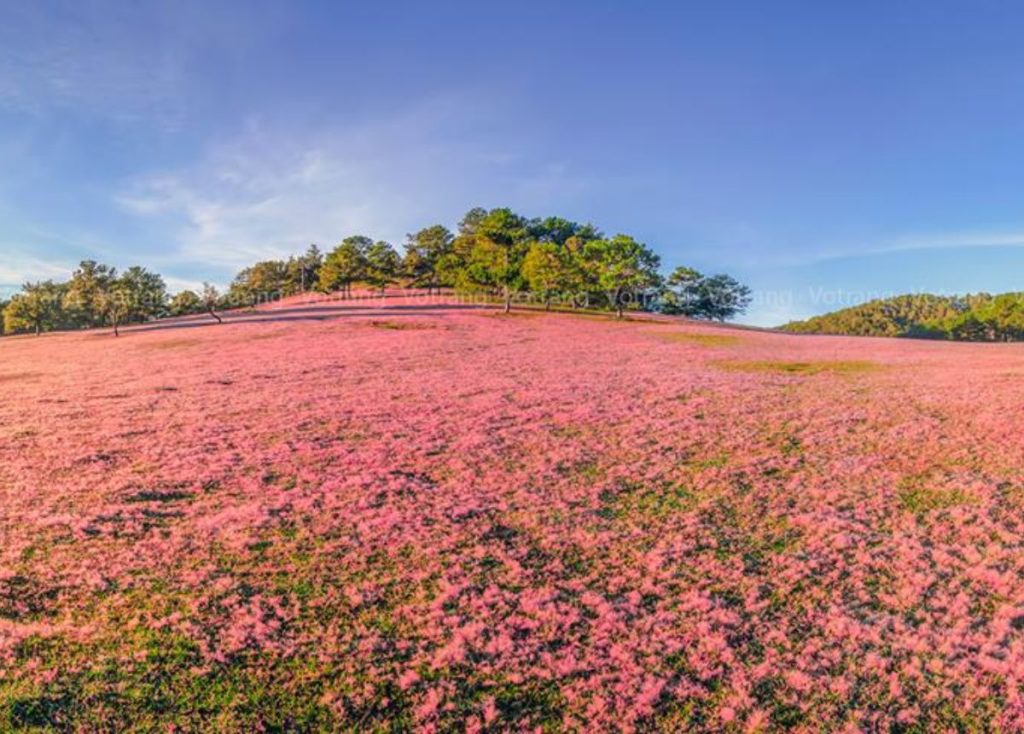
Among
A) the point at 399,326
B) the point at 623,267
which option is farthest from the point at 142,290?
the point at 623,267

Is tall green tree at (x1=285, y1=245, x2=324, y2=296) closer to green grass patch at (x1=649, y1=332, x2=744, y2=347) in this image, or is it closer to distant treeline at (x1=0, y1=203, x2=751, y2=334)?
distant treeline at (x1=0, y1=203, x2=751, y2=334)

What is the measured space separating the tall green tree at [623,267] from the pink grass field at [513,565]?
63497mm

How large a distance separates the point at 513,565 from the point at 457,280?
10873 cm

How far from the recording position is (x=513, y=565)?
10867mm

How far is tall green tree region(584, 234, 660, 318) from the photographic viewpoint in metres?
87.1

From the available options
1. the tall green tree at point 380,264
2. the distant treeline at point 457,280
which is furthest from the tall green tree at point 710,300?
the tall green tree at point 380,264

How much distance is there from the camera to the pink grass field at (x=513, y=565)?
7.35 meters

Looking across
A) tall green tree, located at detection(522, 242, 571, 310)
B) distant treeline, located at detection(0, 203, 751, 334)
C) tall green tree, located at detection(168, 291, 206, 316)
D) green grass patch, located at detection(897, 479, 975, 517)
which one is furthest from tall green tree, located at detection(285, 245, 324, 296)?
green grass patch, located at detection(897, 479, 975, 517)

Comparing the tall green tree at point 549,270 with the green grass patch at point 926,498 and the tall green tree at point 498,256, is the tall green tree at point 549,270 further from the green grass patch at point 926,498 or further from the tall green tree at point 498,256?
the green grass patch at point 926,498

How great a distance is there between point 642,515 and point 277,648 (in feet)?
26.6

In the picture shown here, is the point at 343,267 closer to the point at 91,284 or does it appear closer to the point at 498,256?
the point at 498,256

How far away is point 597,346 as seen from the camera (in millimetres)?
49438

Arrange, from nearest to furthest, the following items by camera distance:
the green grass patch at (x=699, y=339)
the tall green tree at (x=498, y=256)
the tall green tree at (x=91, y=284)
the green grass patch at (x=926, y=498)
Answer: the green grass patch at (x=926, y=498) → the green grass patch at (x=699, y=339) → the tall green tree at (x=91, y=284) → the tall green tree at (x=498, y=256)

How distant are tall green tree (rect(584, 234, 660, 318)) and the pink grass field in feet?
208
